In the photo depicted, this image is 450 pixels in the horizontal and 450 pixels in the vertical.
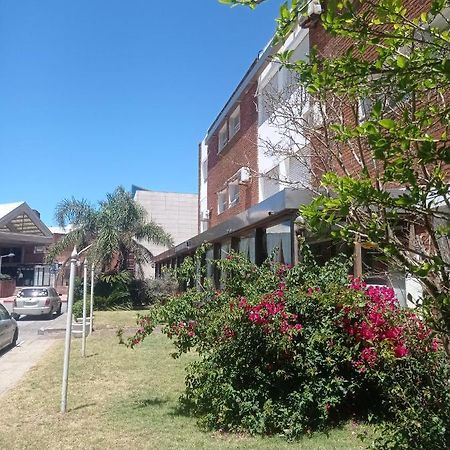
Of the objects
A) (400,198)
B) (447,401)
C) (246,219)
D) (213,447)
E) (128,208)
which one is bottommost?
(213,447)

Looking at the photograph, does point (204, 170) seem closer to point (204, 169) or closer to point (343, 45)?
point (204, 169)

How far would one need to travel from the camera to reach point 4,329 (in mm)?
13641

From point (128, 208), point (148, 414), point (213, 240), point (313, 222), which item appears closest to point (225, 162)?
point (213, 240)

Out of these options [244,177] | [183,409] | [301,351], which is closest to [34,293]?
[244,177]

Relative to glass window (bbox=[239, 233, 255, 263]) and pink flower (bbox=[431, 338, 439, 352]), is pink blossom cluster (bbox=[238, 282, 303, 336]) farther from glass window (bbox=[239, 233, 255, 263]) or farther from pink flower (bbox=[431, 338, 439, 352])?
glass window (bbox=[239, 233, 255, 263])

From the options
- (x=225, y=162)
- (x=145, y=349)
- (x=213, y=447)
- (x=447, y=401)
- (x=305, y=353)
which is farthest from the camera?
(x=225, y=162)

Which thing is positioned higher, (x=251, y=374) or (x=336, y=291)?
(x=336, y=291)

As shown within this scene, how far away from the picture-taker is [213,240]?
17672 mm

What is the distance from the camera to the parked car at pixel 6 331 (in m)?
13.5

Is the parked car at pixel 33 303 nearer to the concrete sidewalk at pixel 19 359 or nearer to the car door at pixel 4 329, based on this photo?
the concrete sidewalk at pixel 19 359

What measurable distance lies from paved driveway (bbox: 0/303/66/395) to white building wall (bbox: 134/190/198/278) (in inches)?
1235

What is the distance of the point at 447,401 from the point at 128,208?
25.8m

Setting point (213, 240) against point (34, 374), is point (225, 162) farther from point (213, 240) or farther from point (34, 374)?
point (34, 374)

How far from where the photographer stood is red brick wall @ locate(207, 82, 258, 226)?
17594 mm
